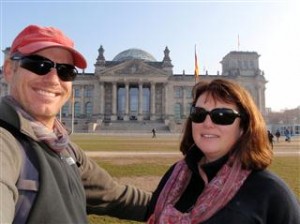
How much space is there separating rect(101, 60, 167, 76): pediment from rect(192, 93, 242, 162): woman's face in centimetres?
8671

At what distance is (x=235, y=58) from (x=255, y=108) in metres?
98.3

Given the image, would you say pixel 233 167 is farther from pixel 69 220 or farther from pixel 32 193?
pixel 32 193

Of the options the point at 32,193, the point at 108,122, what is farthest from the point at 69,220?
the point at 108,122

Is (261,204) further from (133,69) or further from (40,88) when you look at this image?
(133,69)

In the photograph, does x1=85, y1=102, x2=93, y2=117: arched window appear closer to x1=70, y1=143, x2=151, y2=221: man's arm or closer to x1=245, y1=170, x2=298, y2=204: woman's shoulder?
x1=70, y1=143, x2=151, y2=221: man's arm

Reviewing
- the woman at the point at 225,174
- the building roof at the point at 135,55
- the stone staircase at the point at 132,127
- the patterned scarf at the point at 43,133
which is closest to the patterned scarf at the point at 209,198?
the woman at the point at 225,174

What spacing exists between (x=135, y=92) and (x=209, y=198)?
3556 inches

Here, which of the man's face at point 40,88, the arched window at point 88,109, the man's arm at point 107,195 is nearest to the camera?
the man's face at point 40,88

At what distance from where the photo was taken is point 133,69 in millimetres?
89375

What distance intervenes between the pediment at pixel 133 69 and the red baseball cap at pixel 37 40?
8694 centimetres

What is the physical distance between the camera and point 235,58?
9762cm

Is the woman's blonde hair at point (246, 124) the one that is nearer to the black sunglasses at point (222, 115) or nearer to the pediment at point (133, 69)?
the black sunglasses at point (222, 115)

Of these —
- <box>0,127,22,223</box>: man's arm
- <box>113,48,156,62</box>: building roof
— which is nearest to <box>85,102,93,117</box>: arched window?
<box>113,48,156,62</box>: building roof

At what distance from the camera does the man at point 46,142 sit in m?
2.11
